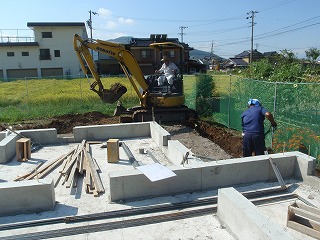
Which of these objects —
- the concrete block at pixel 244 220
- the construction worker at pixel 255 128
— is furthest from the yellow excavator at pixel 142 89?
the concrete block at pixel 244 220

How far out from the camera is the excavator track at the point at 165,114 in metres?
11.7

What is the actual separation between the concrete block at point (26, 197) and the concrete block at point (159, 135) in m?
3.66

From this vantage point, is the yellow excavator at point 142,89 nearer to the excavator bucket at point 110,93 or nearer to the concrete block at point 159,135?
the excavator bucket at point 110,93

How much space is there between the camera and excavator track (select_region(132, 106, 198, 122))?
11.7 meters

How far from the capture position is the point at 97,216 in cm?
466

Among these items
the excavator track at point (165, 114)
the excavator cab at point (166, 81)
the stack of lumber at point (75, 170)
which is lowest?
the stack of lumber at point (75, 170)

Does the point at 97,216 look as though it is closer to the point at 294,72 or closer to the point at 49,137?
the point at 49,137

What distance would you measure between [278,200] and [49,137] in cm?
677

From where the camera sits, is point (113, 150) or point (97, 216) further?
point (113, 150)

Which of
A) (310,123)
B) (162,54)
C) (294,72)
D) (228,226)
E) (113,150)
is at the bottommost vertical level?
(228,226)

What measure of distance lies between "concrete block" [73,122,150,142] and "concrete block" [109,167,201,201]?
4.38m

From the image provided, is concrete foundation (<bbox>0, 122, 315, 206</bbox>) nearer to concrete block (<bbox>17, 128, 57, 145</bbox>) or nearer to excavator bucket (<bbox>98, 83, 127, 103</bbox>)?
concrete block (<bbox>17, 128, 57, 145</bbox>)

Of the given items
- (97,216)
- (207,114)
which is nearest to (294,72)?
(207,114)

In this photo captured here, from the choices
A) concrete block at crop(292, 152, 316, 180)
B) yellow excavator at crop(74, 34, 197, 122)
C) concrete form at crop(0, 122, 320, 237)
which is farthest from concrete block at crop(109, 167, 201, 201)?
yellow excavator at crop(74, 34, 197, 122)
